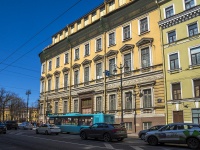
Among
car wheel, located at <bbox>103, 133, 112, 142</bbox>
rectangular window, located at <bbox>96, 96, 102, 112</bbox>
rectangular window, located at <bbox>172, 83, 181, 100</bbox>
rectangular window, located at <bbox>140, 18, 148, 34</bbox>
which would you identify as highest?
rectangular window, located at <bbox>140, 18, 148, 34</bbox>

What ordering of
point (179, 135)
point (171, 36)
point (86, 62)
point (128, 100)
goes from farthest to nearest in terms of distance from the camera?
point (86, 62) < point (128, 100) < point (171, 36) < point (179, 135)

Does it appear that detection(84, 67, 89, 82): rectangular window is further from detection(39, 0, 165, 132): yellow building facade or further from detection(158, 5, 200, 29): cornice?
detection(158, 5, 200, 29): cornice

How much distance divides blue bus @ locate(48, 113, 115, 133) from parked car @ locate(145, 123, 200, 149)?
11.1m

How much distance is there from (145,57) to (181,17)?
6.60 metres

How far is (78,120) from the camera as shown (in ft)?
97.4

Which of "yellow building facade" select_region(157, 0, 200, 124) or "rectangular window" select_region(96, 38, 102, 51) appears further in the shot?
"rectangular window" select_region(96, 38, 102, 51)

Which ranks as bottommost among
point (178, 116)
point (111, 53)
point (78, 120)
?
point (78, 120)

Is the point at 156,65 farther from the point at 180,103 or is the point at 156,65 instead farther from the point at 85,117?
the point at 85,117

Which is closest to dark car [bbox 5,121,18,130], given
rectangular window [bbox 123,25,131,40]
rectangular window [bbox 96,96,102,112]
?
rectangular window [bbox 96,96,102,112]

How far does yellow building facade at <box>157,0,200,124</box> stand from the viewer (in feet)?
78.4

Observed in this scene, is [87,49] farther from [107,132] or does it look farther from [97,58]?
[107,132]

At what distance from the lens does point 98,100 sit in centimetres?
3556

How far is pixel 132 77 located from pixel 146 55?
333 centimetres

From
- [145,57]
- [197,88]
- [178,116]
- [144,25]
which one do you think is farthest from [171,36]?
[178,116]
